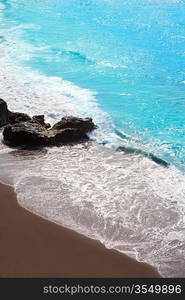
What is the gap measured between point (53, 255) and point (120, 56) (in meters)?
18.8

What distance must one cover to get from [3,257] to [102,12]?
3524 cm

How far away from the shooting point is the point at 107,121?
49.2ft

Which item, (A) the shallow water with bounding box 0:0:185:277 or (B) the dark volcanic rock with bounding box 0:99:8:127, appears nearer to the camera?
(A) the shallow water with bounding box 0:0:185:277

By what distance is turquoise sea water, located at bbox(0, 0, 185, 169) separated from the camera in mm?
14938

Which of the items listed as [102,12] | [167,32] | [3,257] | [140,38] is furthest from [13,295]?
[102,12]

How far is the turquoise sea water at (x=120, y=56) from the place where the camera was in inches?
588

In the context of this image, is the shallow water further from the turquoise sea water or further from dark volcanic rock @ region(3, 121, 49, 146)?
dark volcanic rock @ region(3, 121, 49, 146)

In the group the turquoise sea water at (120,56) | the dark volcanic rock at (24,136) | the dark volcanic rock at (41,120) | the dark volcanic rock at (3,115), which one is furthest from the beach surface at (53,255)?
the dark volcanic rock at (3,115)

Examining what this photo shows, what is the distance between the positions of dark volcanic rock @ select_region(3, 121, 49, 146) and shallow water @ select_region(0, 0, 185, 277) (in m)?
0.43

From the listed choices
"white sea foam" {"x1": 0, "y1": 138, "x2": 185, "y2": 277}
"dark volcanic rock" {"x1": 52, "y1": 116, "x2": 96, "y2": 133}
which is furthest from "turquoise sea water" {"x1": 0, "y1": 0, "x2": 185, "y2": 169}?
"white sea foam" {"x1": 0, "y1": 138, "x2": 185, "y2": 277}

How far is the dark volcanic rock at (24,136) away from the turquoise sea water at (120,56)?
2221 mm

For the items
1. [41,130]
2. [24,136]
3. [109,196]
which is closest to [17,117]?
[41,130]

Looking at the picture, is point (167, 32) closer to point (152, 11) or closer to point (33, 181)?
point (152, 11)

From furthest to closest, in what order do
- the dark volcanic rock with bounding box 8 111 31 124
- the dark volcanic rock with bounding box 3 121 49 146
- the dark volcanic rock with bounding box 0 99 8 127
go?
the dark volcanic rock with bounding box 8 111 31 124
the dark volcanic rock with bounding box 0 99 8 127
the dark volcanic rock with bounding box 3 121 49 146
